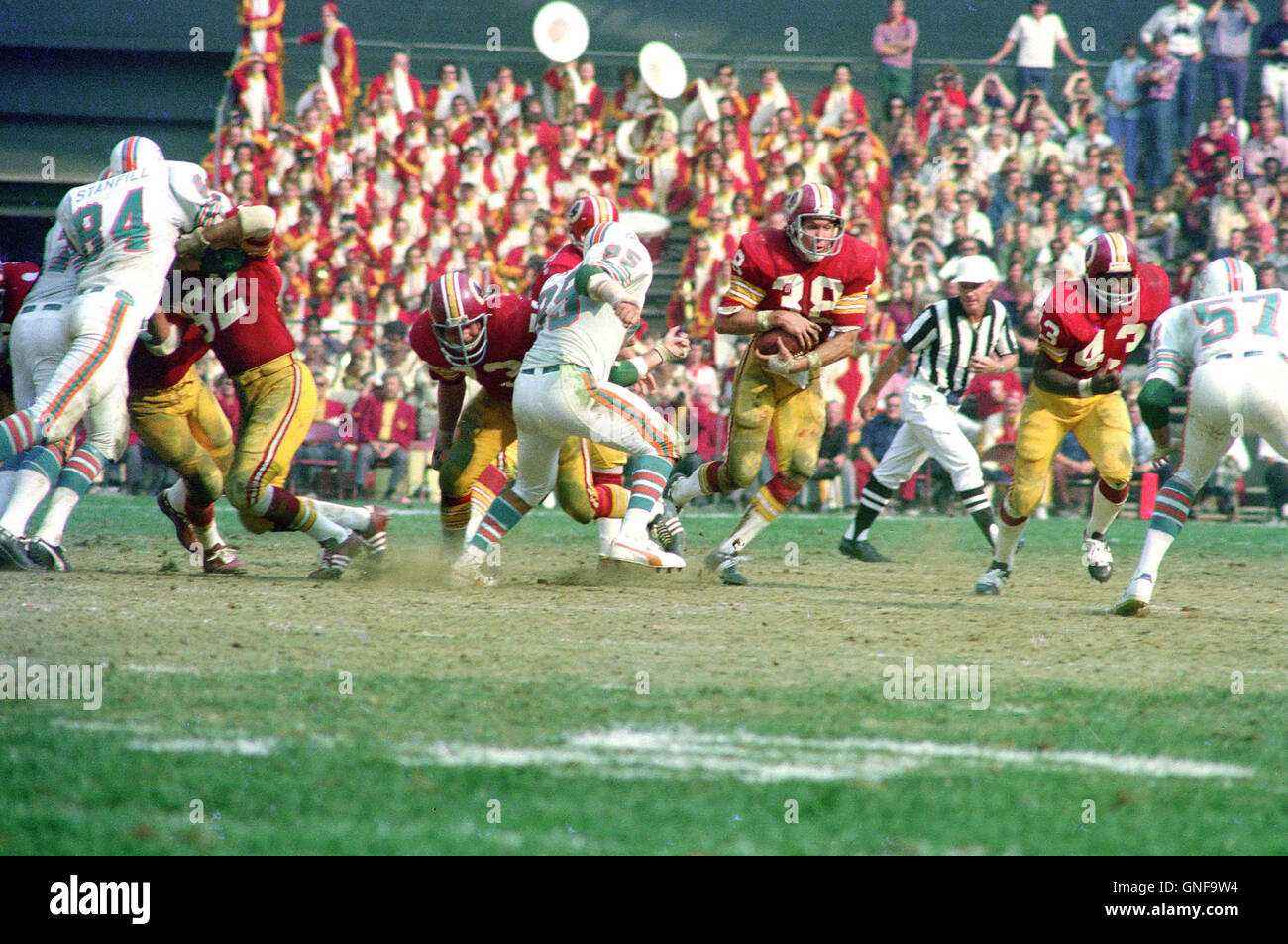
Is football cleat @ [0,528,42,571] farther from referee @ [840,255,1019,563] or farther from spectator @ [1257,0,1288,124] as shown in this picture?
spectator @ [1257,0,1288,124]

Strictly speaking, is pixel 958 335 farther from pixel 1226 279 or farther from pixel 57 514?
pixel 57 514

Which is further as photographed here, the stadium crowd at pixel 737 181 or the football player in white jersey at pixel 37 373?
the stadium crowd at pixel 737 181

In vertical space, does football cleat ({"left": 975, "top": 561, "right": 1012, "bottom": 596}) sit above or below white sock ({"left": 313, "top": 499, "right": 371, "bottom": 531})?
below

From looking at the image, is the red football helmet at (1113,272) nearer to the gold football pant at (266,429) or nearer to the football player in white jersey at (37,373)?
the gold football pant at (266,429)

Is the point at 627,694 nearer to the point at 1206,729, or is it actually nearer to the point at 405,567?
the point at 1206,729

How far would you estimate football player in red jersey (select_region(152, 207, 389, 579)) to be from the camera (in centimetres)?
733

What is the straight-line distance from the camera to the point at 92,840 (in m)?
3.15

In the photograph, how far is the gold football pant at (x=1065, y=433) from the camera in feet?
26.7

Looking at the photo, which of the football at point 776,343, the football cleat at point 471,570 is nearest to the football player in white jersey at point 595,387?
the football cleat at point 471,570

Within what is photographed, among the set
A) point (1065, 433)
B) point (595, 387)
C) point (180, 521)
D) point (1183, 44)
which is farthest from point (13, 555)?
point (1183, 44)

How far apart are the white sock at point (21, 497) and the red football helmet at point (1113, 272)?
6.00 m

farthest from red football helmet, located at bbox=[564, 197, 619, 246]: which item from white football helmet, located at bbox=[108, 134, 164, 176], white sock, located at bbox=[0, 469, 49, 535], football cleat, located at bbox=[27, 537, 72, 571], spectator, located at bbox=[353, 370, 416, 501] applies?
spectator, located at bbox=[353, 370, 416, 501]

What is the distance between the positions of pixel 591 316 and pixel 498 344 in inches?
24.1
